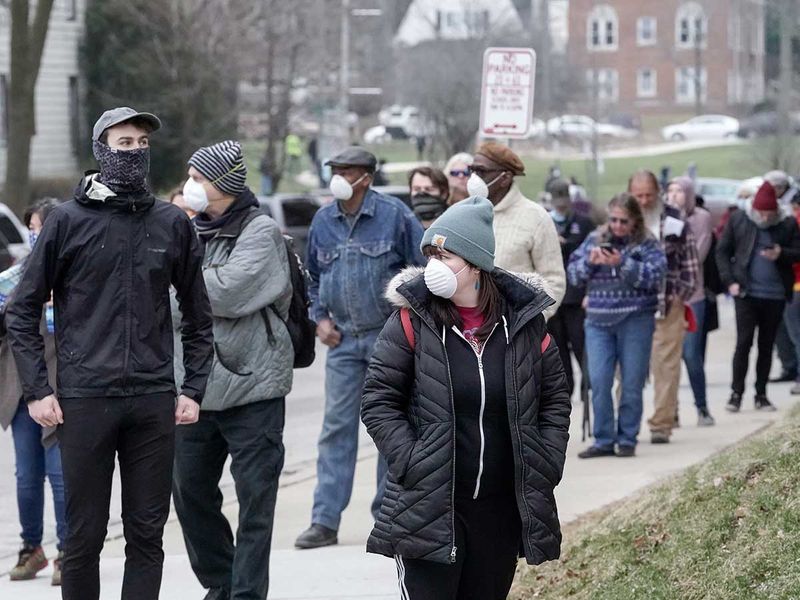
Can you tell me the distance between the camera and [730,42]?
84.8 metres

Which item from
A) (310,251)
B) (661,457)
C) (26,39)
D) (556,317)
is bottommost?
(661,457)

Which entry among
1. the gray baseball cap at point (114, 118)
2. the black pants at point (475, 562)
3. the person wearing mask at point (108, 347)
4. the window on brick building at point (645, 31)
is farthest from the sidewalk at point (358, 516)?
the window on brick building at point (645, 31)

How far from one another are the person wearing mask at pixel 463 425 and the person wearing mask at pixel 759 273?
8555mm

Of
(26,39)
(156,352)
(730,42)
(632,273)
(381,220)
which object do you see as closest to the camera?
(156,352)

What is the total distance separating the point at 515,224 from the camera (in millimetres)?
8531

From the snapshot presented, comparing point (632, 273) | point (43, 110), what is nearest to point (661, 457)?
point (632, 273)

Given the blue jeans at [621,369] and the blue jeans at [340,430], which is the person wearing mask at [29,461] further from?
the blue jeans at [621,369]

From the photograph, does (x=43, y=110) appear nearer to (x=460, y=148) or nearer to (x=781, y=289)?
(x=460, y=148)

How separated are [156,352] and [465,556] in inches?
53.9

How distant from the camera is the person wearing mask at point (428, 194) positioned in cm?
971

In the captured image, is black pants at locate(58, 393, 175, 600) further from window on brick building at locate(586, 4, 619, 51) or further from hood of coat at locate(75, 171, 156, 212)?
window on brick building at locate(586, 4, 619, 51)

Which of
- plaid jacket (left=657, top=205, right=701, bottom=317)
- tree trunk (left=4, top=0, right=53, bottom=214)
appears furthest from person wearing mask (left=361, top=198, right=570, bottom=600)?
tree trunk (left=4, top=0, right=53, bottom=214)

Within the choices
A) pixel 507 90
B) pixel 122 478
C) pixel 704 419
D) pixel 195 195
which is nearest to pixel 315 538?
pixel 195 195

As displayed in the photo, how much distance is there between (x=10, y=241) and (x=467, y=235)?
14.0 meters
